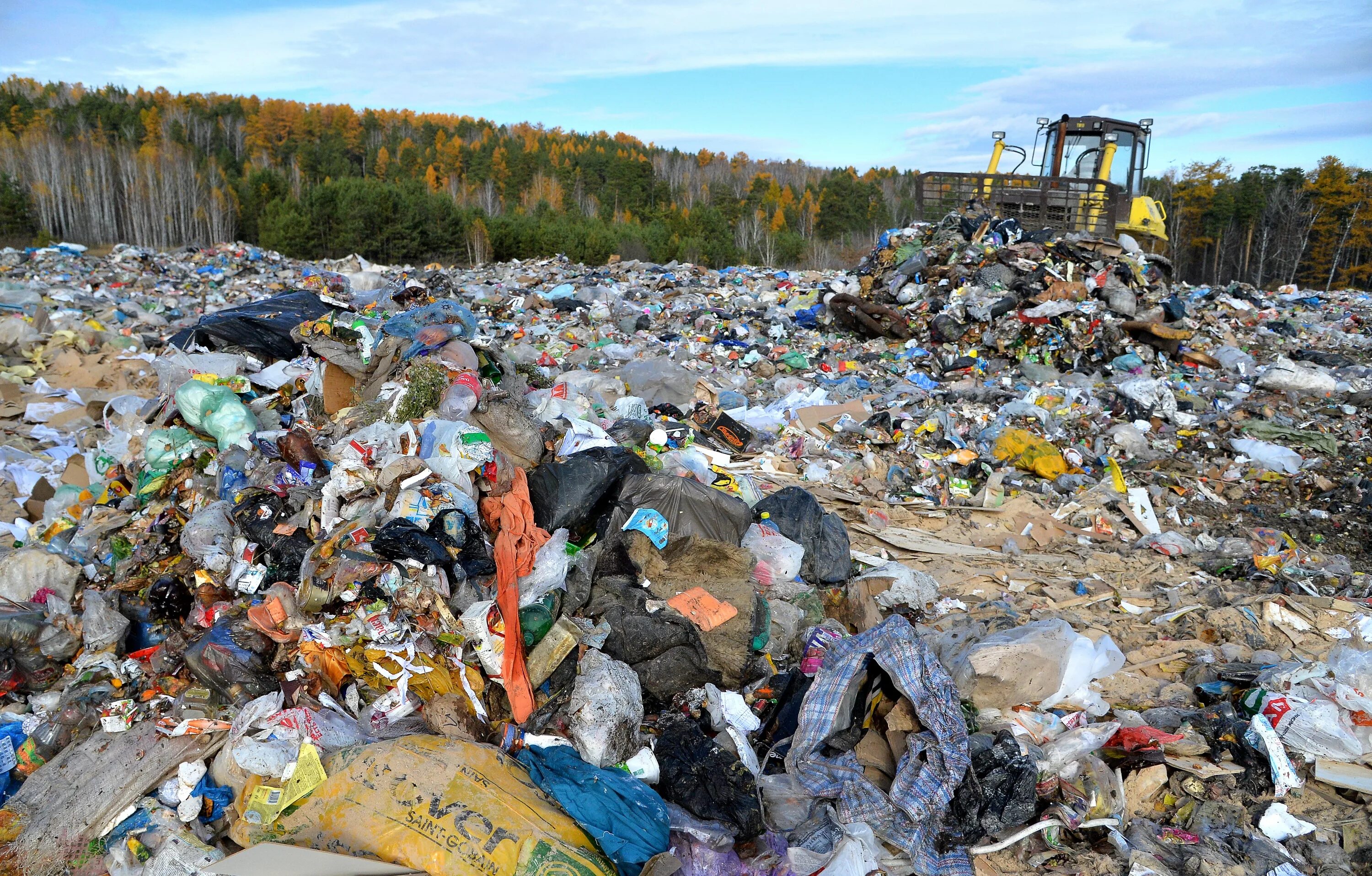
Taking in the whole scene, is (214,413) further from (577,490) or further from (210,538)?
(577,490)

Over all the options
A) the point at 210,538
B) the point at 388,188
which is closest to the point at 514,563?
the point at 210,538

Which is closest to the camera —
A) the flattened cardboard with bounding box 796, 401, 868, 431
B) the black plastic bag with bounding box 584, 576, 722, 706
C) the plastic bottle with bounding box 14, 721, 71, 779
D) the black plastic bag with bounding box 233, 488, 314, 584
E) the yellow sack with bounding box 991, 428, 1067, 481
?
the plastic bottle with bounding box 14, 721, 71, 779

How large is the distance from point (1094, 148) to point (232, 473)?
10.8 metres

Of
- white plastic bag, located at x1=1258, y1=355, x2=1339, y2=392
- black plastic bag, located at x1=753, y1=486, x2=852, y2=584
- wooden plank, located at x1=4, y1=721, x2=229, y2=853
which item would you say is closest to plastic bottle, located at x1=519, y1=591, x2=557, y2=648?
wooden plank, located at x1=4, y1=721, x2=229, y2=853

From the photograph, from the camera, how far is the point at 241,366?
15.7 feet

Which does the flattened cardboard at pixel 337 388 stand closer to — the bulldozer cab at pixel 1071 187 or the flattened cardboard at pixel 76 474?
the flattened cardboard at pixel 76 474

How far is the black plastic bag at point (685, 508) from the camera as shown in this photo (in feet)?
12.0

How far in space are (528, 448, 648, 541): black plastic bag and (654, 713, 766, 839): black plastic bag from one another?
4.03 feet

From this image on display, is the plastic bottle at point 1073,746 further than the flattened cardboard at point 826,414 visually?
No

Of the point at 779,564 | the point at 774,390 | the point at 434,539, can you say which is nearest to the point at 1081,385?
the point at 774,390

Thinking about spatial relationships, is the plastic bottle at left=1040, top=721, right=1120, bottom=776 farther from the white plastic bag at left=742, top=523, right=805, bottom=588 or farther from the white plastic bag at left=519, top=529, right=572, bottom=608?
the white plastic bag at left=519, top=529, right=572, bottom=608

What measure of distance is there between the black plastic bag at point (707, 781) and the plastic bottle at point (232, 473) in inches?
95.1

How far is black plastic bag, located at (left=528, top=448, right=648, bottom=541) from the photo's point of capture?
11.9 feet

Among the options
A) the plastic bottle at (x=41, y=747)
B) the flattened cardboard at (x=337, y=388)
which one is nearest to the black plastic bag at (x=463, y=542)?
the plastic bottle at (x=41, y=747)
